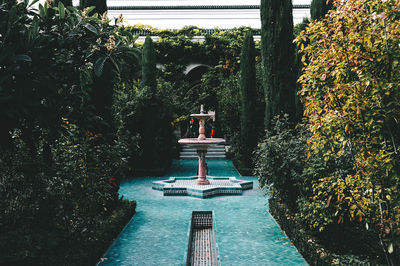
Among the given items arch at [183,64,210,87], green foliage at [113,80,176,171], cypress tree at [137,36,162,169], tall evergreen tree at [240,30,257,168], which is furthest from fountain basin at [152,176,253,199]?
arch at [183,64,210,87]

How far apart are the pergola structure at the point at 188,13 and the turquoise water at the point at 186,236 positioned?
1779cm

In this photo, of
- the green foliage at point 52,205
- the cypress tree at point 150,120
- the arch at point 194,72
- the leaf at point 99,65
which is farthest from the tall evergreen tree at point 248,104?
the leaf at point 99,65

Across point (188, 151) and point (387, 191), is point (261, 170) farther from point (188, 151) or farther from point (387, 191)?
point (188, 151)

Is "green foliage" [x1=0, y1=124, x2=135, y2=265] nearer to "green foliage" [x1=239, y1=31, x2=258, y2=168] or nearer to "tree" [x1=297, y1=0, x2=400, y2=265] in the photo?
"tree" [x1=297, y1=0, x2=400, y2=265]

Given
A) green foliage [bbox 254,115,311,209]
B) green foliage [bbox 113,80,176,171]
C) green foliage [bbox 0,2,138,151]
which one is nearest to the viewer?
green foliage [bbox 0,2,138,151]

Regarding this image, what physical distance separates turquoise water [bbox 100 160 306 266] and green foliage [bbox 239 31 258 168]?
4.18 m

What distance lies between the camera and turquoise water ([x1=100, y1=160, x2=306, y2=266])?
202 inches

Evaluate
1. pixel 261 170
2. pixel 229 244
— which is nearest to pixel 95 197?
pixel 229 244

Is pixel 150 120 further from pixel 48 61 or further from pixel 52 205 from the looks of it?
pixel 48 61

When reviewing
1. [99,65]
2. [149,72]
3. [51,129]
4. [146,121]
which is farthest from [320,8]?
[51,129]

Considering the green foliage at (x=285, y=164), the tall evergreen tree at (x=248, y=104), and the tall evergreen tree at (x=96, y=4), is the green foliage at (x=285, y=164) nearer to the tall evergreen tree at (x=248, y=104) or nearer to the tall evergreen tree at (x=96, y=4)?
the tall evergreen tree at (x=96, y=4)

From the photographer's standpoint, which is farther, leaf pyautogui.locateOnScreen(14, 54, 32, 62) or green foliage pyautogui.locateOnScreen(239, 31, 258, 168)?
green foliage pyautogui.locateOnScreen(239, 31, 258, 168)

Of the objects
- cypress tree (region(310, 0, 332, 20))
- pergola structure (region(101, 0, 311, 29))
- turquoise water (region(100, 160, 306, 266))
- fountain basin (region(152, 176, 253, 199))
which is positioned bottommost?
turquoise water (region(100, 160, 306, 266))

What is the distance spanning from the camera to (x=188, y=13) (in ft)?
83.3
